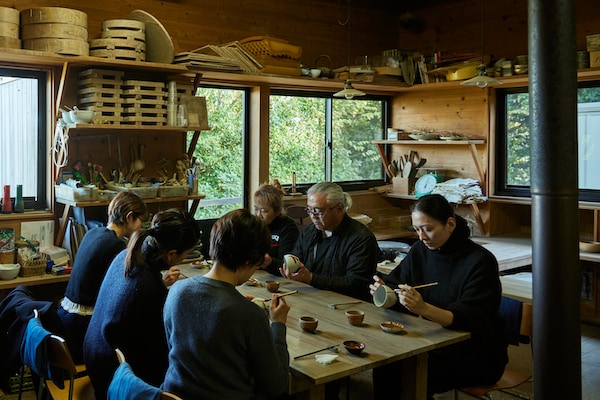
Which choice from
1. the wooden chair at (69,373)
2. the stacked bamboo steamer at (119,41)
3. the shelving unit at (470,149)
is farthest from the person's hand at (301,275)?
the shelving unit at (470,149)

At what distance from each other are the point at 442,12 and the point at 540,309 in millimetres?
4412

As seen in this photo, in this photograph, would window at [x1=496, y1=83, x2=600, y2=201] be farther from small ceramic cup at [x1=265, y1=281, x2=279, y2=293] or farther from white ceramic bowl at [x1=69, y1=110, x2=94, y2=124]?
white ceramic bowl at [x1=69, y1=110, x2=94, y2=124]

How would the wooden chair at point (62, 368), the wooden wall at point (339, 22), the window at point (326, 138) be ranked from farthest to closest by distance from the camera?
1. the window at point (326, 138)
2. the wooden wall at point (339, 22)
3. the wooden chair at point (62, 368)

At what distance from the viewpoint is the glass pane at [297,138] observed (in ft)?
18.4

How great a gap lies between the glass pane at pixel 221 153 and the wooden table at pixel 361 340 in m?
2.37

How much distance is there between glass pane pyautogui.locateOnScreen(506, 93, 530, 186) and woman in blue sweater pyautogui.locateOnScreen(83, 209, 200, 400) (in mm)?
3879

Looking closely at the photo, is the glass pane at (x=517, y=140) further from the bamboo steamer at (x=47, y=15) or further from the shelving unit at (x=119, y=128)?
the bamboo steamer at (x=47, y=15)

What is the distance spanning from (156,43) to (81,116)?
30.3 inches

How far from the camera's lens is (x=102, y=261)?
308 centimetres

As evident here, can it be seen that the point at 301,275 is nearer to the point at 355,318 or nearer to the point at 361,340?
the point at 355,318

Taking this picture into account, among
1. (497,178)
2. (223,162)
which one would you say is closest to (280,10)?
(223,162)

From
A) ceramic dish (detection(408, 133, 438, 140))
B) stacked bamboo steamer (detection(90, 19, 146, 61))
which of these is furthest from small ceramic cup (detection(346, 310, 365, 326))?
ceramic dish (detection(408, 133, 438, 140))

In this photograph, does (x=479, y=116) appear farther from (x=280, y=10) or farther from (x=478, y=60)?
(x=280, y=10)

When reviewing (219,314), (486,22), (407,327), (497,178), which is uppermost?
(486,22)
